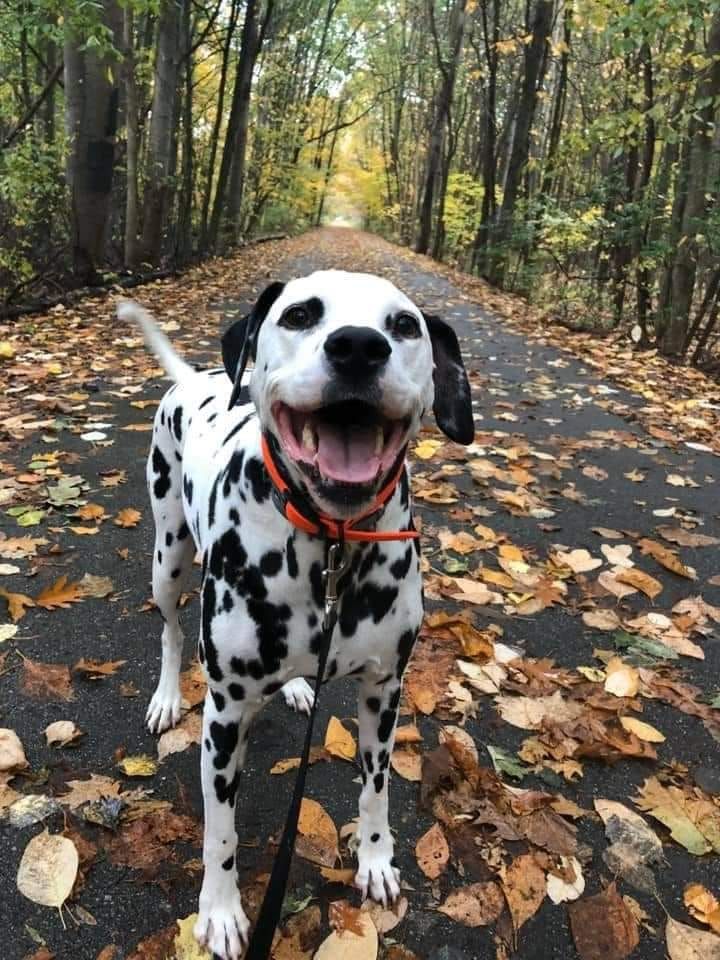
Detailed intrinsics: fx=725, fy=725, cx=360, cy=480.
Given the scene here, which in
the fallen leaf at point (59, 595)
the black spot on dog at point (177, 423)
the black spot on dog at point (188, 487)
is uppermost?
the black spot on dog at point (177, 423)

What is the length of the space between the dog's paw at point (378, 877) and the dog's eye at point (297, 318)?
1694 mm

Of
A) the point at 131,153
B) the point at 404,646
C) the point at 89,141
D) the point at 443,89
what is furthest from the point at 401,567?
the point at 443,89

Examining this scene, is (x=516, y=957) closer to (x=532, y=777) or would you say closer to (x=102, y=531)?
(x=532, y=777)

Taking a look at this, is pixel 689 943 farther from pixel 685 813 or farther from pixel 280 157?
pixel 280 157

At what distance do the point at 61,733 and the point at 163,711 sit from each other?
1.27 feet

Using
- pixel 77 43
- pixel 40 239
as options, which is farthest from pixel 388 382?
pixel 40 239

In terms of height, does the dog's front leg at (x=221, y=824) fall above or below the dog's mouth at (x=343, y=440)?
below

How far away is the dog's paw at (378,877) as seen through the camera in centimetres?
230

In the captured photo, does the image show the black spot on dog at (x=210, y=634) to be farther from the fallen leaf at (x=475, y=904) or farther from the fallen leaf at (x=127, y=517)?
the fallen leaf at (x=127, y=517)

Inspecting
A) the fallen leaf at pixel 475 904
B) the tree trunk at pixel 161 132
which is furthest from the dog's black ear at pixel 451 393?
the tree trunk at pixel 161 132

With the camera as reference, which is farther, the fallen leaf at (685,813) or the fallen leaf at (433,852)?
the fallen leaf at (685,813)

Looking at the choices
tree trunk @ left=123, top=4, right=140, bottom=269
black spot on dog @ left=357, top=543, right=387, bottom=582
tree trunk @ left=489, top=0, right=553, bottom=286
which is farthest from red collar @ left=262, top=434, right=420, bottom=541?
tree trunk @ left=489, top=0, right=553, bottom=286

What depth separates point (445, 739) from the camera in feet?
9.72

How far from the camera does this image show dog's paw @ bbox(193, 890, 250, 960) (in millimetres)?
2102
